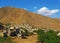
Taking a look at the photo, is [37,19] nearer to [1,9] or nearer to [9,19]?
[9,19]

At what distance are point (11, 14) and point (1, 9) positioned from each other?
11929mm

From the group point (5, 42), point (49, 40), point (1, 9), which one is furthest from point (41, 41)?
point (1, 9)

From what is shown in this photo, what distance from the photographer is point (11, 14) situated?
117 metres

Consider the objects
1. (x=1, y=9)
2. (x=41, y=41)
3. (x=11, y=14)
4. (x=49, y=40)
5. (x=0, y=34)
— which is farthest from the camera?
(x=1, y=9)

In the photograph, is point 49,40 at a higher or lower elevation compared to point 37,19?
lower

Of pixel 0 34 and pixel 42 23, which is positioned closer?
pixel 0 34

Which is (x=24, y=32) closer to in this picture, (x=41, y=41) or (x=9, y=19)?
(x=41, y=41)

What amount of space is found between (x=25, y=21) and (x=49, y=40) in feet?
211

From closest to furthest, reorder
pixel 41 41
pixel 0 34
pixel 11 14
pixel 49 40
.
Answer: pixel 49 40, pixel 41 41, pixel 0 34, pixel 11 14

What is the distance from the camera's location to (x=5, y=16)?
383 ft

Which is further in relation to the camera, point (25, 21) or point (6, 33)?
point (25, 21)

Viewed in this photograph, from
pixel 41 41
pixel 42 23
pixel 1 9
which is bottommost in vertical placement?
pixel 41 41

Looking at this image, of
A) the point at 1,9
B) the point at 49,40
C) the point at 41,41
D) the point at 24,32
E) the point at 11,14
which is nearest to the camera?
the point at 49,40

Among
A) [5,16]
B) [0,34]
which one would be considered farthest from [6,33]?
[5,16]
